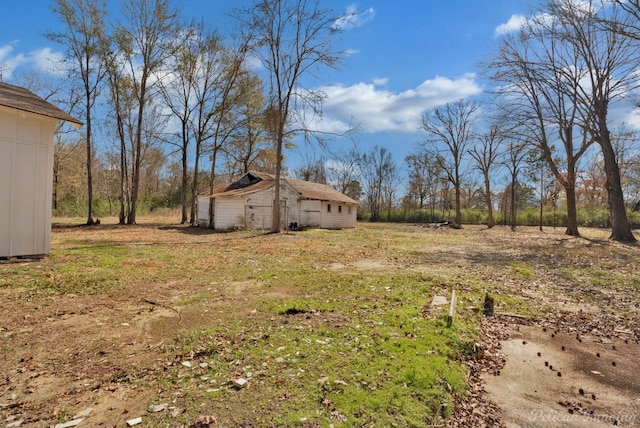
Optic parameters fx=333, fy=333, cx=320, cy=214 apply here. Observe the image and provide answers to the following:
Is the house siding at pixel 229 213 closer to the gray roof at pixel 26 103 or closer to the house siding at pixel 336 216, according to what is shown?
the house siding at pixel 336 216

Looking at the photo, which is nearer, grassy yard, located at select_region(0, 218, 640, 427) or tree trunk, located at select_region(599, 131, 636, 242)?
grassy yard, located at select_region(0, 218, 640, 427)

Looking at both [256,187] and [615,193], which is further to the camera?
[256,187]

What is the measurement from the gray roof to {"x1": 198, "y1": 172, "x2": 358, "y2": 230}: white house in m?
13.7

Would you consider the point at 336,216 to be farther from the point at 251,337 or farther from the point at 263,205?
the point at 251,337

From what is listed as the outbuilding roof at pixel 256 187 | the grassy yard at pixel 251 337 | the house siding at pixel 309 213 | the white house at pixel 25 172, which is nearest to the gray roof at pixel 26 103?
the white house at pixel 25 172

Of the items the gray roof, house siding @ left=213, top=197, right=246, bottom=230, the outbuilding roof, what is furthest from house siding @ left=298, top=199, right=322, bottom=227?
the gray roof

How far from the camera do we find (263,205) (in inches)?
963

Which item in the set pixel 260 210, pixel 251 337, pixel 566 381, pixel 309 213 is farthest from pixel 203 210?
pixel 566 381

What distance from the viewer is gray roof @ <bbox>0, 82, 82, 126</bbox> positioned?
899 centimetres

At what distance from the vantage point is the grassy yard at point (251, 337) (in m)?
2.88

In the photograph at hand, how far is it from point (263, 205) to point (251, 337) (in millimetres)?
20452

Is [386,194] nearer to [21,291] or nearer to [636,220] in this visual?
[636,220]

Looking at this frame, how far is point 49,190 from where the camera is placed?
32.4ft

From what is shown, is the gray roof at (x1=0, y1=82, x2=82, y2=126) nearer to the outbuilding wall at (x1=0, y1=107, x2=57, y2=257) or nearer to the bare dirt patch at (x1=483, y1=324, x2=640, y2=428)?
the outbuilding wall at (x1=0, y1=107, x2=57, y2=257)
